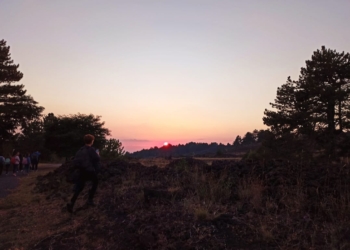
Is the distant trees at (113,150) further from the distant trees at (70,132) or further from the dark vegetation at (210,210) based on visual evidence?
the dark vegetation at (210,210)

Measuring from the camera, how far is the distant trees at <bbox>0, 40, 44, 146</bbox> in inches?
1379

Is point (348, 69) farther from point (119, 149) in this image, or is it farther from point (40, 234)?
point (40, 234)

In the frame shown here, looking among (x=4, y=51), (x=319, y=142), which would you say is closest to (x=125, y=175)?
(x=319, y=142)

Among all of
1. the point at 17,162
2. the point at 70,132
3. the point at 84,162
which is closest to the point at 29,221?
the point at 84,162

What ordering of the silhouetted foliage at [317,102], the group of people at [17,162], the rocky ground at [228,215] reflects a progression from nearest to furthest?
the rocky ground at [228,215], the group of people at [17,162], the silhouetted foliage at [317,102]

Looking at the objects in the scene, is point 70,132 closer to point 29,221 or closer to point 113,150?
point 113,150

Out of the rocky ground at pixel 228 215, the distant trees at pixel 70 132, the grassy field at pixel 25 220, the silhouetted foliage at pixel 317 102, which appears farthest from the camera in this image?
the distant trees at pixel 70 132

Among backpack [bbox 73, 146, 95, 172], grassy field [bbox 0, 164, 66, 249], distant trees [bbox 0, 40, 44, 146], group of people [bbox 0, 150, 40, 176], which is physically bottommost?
grassy field [bbox 0, 164, 66, 249]

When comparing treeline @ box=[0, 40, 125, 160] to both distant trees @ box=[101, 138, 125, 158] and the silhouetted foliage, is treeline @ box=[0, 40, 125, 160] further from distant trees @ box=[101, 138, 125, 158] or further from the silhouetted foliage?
the silhouetted foliage

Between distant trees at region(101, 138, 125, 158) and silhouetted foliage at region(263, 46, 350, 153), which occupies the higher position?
silhouetted foliage at region(263, 46, 350, 153)

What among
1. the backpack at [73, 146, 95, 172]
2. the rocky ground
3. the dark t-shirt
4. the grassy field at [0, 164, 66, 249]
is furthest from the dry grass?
the dark t-shirt

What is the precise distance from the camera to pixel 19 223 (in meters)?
7.96

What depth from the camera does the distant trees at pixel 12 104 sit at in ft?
115

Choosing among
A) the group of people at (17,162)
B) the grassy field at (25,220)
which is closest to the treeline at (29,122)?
the group of people at (17,162)
